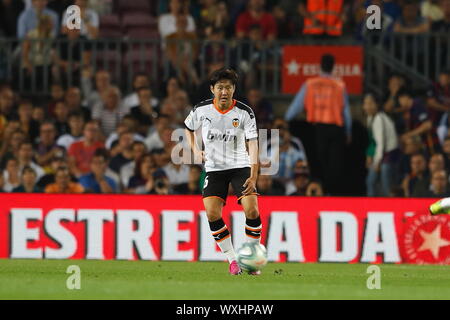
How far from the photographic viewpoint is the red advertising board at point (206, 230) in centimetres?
1603

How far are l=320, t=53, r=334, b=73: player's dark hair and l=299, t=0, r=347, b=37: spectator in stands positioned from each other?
5.61 feet

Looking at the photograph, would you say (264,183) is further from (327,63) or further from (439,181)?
(439,181)

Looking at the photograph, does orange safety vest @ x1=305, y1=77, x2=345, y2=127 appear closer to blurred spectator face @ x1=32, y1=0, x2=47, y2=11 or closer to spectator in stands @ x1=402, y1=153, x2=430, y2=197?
spectator in stands @ x1=402, y1=153, x2=430, y2=197

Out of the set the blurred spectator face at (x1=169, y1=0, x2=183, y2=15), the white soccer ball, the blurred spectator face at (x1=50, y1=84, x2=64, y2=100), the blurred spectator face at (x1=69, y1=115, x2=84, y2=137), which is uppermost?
the blurred spectator face at (x1=169, y1=0, x2=183, y2=15)

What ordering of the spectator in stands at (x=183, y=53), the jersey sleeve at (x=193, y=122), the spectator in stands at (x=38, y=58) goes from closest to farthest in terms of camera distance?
1. the jersey sleeve at (x=193, y=122)
2. the spectator in stands at (x=183, y=53)
3. the spectator in stands at (x=38, y=58)

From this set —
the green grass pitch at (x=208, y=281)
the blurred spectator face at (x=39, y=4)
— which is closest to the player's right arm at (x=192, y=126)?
the green grass pitch at (x=208, y=281)

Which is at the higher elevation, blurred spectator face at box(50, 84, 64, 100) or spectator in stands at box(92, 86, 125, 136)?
blurred spectator face at box(50, 84, 64, 100)

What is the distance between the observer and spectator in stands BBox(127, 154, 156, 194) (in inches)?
697

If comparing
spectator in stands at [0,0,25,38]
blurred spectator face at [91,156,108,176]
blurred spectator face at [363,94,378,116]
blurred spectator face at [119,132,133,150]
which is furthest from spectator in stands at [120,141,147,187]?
spectator in stands at [0,0,25,38]

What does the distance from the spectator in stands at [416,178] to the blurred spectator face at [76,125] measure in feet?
16.5

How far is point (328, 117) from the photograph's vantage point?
715 inches

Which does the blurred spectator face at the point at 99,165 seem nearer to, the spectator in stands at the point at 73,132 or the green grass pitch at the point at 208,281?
the spectator in stands at the point at 73,132

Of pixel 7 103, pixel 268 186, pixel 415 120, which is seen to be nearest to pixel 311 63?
pixel 415 120

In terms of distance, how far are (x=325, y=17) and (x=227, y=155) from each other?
7.24 meters
